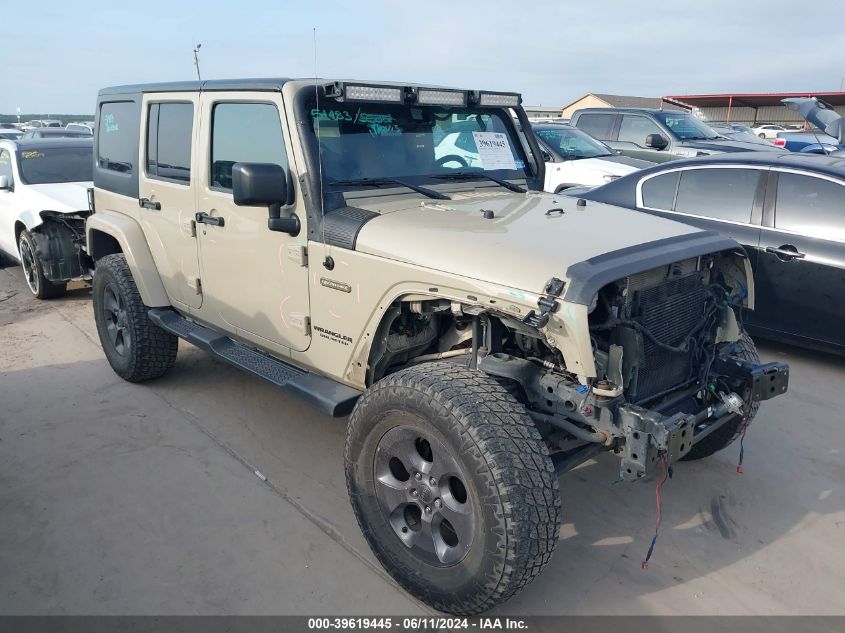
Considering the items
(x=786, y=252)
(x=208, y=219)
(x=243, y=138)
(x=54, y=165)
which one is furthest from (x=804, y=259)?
(x=54, y=165)

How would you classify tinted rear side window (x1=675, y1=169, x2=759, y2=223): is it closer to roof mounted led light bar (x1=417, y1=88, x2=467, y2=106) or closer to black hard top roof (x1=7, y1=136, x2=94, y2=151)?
roof mounted led light bar (x1=417, y1=88, x2=467, y2=106)

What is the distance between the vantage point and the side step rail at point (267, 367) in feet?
10.8

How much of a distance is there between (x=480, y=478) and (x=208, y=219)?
2.39 m

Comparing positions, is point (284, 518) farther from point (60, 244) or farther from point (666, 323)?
point (60, 244)

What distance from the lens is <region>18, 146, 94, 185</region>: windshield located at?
7.59m

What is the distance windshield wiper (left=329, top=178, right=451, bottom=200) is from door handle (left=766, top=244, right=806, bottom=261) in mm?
2984

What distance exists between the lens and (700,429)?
2996 millimetres

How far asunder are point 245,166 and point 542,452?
181 cm

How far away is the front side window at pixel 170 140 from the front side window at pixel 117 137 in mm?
265

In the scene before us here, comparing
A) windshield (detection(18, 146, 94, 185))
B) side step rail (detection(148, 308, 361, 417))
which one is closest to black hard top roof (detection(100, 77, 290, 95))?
side step rail (detection(148, 308, 361, 417))

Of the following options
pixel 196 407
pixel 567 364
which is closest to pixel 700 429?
pixel 567 364

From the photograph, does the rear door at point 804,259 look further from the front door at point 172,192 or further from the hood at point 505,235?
the front door at point 172,192

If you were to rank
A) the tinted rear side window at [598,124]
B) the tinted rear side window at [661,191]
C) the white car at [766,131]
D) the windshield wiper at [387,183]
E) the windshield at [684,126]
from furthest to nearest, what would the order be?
the white car at [766,131] → the tinted rear side window at [598,124] → the windshield at [684,126] → the tinted rear side window at [661,191] → the windshield wiper at [387,183]

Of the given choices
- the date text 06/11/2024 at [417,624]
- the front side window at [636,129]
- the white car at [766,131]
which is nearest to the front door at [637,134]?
the front side window at [636,129]
